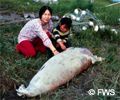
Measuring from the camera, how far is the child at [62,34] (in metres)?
6.87

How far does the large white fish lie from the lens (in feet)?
17.9

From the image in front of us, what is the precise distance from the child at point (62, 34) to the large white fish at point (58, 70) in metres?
0.57

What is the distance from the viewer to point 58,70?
582cm

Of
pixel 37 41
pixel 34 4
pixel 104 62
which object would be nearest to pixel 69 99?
pixel 104 62

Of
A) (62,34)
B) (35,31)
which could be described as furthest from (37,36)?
(62,34)

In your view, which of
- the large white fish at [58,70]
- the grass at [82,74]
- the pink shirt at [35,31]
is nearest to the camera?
the large white fish at [58,70]

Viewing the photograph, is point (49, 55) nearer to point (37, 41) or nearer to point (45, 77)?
point (37, 41)

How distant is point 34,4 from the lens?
33.1ft

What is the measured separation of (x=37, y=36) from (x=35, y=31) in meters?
0.16

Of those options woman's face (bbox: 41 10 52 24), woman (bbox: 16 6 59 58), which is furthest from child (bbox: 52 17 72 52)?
woman's face (bbox: 41 10 52 24)

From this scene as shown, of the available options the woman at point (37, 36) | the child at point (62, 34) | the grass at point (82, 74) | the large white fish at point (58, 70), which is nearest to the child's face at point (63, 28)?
the child at point (62, 34)

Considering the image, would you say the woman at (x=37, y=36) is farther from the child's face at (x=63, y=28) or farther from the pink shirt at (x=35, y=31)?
the child's face at (x=63, y=28)

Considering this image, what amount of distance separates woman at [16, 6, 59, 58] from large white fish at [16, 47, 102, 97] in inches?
15.2

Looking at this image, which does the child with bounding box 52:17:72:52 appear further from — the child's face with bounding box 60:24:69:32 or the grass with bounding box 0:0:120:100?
the grass with bounding box 0:0:120:100
